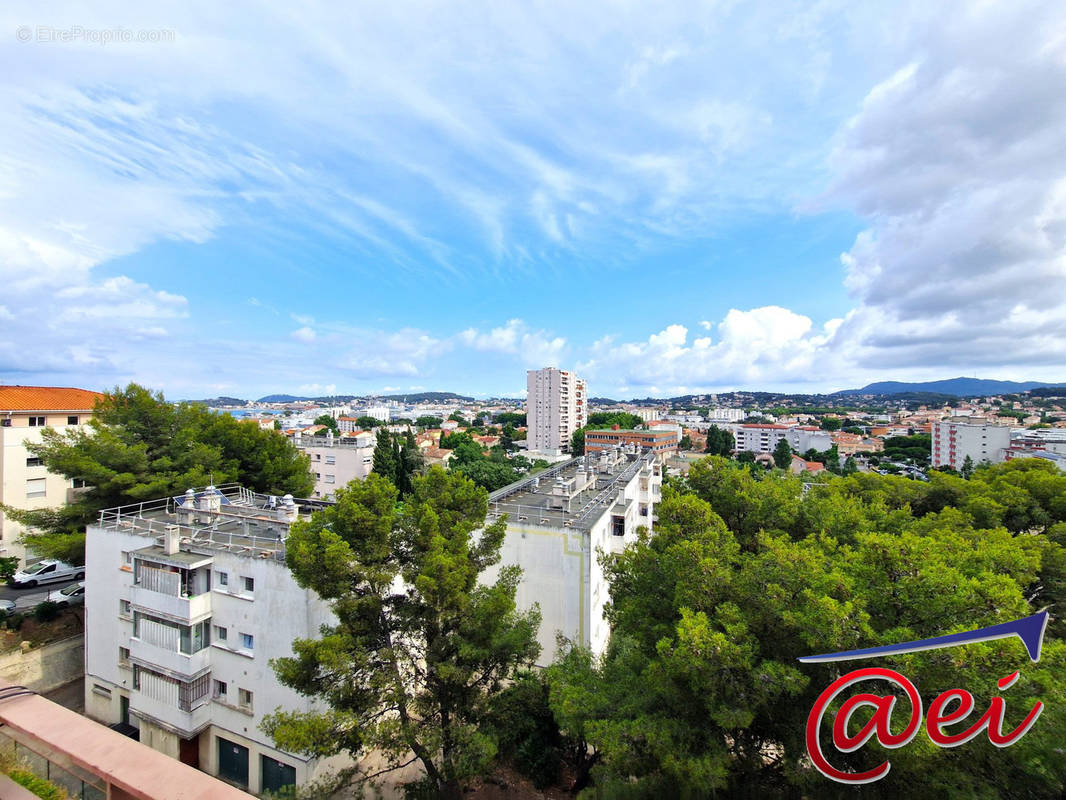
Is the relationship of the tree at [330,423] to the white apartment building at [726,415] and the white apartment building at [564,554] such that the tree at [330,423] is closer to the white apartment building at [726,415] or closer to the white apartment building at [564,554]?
the white apartment building at [564,554]

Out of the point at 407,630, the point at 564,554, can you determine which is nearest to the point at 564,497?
the point at 564,554

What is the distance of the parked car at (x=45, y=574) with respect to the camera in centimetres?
2123

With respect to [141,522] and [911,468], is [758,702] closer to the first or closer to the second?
[141,522]

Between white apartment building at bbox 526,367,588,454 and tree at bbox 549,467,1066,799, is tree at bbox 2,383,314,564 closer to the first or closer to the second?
tree at bbox 549,467,1066,799

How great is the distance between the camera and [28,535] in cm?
1595

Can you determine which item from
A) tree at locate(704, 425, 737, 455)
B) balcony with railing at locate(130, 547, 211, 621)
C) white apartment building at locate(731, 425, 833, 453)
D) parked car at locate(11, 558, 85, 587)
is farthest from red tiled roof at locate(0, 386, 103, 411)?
white apartment building at locate(731, 425, 833, 453)

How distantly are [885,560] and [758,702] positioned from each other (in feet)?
10.6

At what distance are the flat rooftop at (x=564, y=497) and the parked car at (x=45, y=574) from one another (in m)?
20.6

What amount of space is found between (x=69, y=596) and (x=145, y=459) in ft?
23.7

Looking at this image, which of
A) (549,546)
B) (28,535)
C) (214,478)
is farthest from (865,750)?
(28,535)

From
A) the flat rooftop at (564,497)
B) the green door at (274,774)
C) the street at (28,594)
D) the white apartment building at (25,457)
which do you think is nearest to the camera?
the green door at (274,774)

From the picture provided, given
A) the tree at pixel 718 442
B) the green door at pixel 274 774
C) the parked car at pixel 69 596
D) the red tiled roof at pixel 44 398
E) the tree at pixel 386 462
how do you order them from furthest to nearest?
the tree at pixel 718 442
the tree at pixel 386 462
the red tiled roof at pixel 44 398
the parked car at pixel 69 596
the green door at pixel 274 774

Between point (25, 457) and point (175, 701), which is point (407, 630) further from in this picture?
point (25, 457)

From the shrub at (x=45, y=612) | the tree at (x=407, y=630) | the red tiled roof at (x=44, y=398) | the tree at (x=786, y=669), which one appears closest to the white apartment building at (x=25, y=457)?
the red tiled roof at (x=44, y=398)
